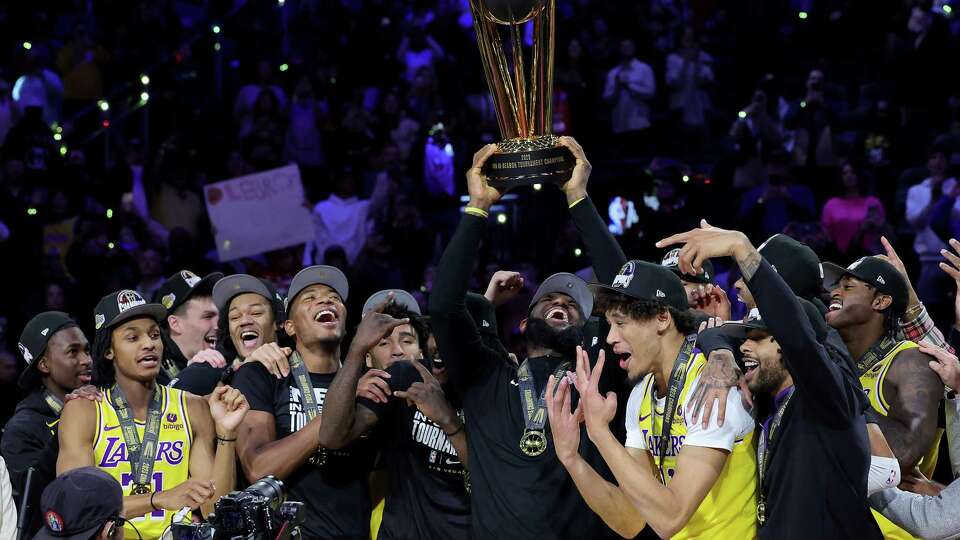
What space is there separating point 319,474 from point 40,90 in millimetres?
10637

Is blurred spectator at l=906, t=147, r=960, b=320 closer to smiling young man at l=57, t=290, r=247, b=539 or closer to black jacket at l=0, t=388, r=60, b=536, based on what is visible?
smiling young man at l=57, t=290, r=247, b=539

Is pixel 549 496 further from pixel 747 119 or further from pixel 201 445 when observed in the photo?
pixel 747 119

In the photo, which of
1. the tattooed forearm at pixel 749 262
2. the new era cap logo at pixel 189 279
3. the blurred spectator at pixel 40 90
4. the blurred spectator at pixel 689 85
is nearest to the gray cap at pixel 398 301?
the new era cap logo at pixel 189 279

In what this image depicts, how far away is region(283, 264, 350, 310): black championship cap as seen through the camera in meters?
6.54

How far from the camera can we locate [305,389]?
629 cm

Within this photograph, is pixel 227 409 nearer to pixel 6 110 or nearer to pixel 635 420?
pixel 635 420

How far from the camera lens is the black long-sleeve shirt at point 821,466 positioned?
468 cm

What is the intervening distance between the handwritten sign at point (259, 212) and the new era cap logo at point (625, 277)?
8097mm

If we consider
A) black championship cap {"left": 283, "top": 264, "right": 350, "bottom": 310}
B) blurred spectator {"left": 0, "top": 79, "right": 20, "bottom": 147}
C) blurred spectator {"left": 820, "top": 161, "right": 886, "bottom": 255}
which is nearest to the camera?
black championship cap {"left": 283, "top": 264, "right": 350, "bottom": 310}

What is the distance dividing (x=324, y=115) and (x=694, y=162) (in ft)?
14.7

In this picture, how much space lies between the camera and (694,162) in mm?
13859

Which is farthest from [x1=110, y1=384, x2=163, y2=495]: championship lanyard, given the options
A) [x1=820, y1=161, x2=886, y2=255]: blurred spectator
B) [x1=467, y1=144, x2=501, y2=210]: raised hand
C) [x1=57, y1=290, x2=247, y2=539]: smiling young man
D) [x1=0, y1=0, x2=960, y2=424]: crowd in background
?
[x1=820, y1=161, x2=886, y2=255]: blurred spectator

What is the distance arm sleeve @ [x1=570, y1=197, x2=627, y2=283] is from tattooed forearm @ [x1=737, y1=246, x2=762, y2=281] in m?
1.35

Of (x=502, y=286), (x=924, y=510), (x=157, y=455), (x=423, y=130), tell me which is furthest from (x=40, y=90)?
(x=924, y=510)
